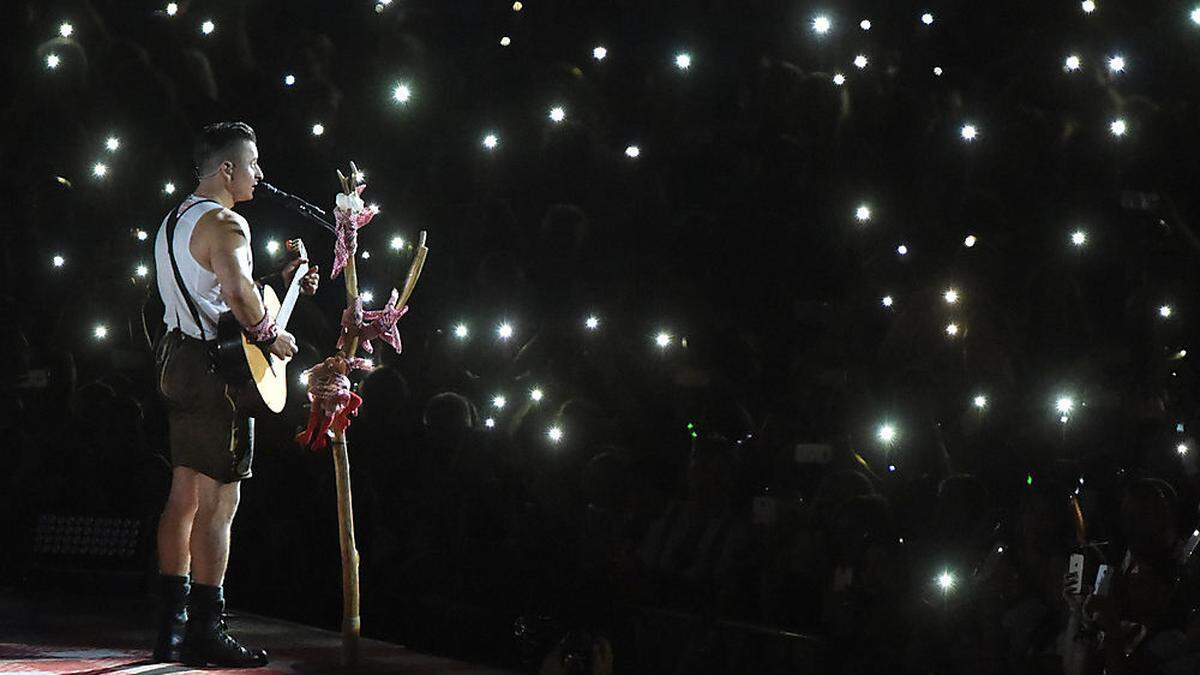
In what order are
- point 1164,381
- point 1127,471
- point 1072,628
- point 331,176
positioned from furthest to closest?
1. point 331,176
2. point 1164,381
3. point 1127,471
4. point 1072,628

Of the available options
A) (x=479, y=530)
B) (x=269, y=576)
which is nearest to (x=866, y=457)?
(x=479, y=530)

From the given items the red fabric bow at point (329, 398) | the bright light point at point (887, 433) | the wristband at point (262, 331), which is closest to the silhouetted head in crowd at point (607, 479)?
the bright light point at point (887, 433)

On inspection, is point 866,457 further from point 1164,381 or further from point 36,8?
point 36,8

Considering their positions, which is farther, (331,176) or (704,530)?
(331,176)

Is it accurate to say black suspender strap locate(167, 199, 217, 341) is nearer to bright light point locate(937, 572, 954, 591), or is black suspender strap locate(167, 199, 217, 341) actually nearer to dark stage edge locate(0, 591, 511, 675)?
dark stage edge locate(0, 591, 511, 675)

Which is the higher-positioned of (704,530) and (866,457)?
(866,457)

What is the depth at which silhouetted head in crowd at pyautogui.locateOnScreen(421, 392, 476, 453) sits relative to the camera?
5598 mm

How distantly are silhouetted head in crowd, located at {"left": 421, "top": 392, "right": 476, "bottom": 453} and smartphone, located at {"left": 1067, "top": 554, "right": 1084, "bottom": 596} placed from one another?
8.58 feet

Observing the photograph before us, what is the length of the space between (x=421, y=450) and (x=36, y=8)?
3.08 metres

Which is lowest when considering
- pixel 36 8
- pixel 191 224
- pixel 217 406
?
pixel 217 406

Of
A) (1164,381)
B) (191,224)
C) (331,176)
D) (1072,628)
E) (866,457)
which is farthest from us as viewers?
(331,176)

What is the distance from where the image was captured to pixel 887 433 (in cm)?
493

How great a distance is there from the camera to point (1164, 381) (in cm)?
458

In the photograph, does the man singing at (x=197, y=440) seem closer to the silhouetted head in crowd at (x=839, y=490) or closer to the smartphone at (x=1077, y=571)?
the silhouetted head in crowd at (x=839, y=490)
